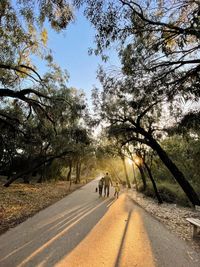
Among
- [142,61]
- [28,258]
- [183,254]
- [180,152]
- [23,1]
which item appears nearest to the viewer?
[28,258]

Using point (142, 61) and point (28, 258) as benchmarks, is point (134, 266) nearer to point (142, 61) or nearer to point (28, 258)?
point (28, 258)

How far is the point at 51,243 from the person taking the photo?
7582 mm

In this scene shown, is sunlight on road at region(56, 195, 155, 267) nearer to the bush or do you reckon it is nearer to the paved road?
the paved road

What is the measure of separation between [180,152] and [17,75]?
20.9 metres

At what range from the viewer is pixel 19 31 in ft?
33.8

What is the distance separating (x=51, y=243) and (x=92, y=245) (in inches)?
43.3

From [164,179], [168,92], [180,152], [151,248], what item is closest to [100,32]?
[168,92]

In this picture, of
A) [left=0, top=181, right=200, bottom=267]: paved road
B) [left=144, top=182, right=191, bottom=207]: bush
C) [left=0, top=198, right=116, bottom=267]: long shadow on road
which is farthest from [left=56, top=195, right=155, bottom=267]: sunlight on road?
[left=144, top=182, right=191, bottom=207]: bush

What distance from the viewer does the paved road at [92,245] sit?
616cm

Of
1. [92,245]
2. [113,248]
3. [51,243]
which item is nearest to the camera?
[113,248]

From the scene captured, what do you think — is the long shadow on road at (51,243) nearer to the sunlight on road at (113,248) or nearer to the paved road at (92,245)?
the paved road at (92,245)

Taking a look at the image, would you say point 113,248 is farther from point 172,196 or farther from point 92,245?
point 172,196

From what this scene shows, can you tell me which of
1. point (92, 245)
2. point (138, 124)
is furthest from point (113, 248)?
point (138, 124)

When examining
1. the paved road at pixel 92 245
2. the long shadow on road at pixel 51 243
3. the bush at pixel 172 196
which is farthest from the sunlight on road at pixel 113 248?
the bush at pixel 172 196
